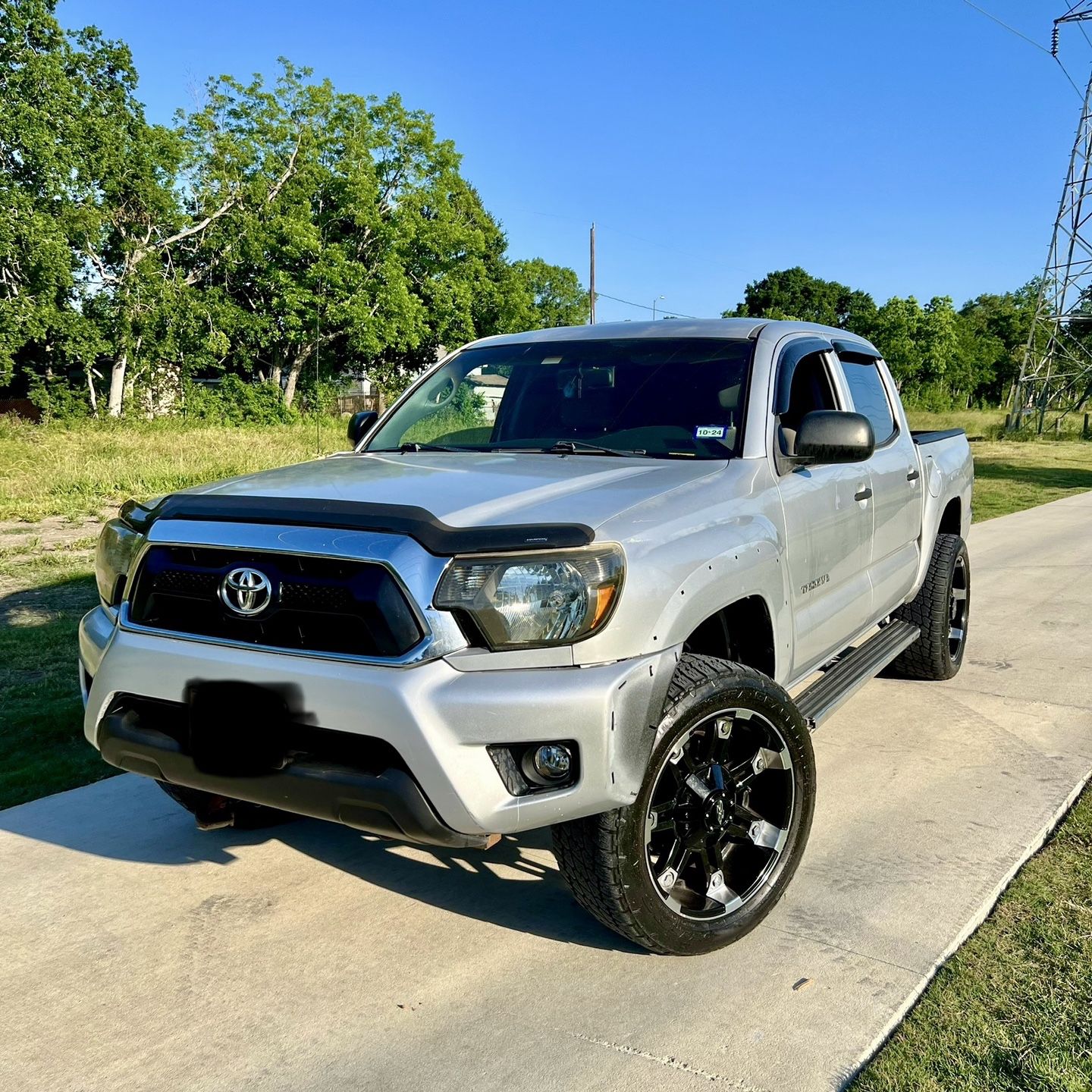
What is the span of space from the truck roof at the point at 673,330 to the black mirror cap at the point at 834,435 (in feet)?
1.95

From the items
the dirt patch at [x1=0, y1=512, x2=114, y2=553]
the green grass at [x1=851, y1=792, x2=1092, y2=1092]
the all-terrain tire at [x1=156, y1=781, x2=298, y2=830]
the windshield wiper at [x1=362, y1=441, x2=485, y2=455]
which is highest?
the windshield wiper at [x1=362, y1=441, x2=485, y2=455]

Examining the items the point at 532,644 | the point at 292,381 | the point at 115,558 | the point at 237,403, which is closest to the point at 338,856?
the point at 115,558

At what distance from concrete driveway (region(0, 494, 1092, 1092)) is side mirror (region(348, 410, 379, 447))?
1.72 metres

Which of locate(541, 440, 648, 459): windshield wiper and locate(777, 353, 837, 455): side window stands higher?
locate(777, 353, 837, 455): side window

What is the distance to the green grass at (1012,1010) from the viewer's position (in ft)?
7.64

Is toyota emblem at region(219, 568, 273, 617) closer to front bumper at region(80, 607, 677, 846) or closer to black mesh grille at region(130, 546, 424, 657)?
black mesh grille at region(130, 546, 424, 657)

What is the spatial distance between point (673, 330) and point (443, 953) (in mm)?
2530

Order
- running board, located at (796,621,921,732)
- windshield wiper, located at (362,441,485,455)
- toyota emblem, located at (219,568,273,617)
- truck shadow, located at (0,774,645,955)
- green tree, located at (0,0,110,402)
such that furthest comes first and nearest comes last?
green tree, located at (0,0,110,402), windshield wiper, located at (362,441,485,455), running board, located at (796,621,921,732), truck shadow, located at (0,774,645,955), toyota emblem, located at (219,568,273,617)

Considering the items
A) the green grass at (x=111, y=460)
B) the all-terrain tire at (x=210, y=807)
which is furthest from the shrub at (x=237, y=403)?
the all-terrain tire at (x=210, y=807)

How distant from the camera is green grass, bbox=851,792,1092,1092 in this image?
233cm

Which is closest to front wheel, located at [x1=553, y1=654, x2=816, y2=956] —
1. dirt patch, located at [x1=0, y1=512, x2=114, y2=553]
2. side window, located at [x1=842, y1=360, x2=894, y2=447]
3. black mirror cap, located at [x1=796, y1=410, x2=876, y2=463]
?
black mirror cap, located at [x1=796, y1=410, x2=876, y2=463]

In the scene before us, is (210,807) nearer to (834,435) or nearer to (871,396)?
(834,435)

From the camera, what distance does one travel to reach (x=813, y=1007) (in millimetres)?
2646

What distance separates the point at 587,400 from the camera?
3.98 meters
